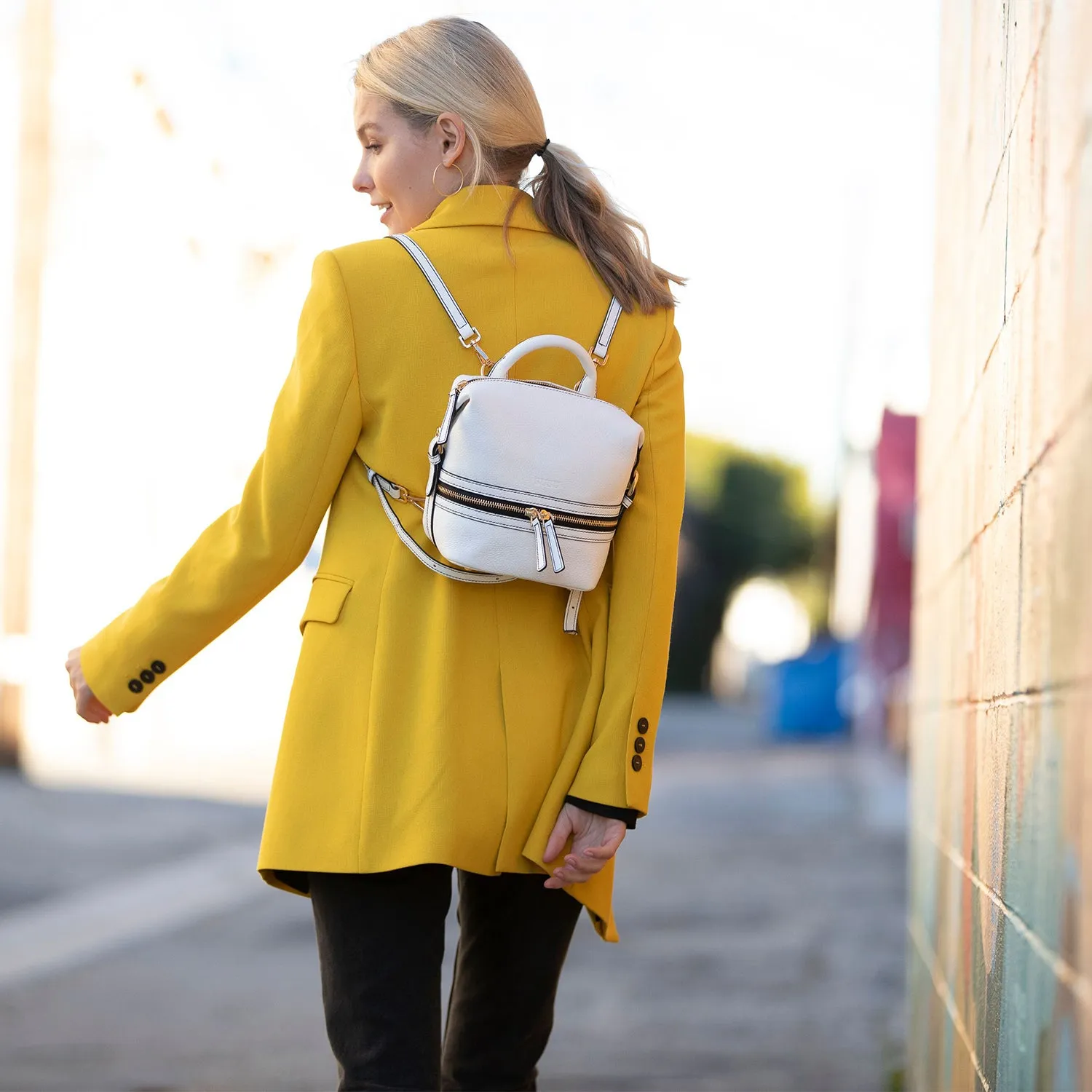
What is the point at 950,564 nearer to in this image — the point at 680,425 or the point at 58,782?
the point at 680,425

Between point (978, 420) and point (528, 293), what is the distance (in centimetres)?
83

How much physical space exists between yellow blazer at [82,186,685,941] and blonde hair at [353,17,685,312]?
0.16 ft

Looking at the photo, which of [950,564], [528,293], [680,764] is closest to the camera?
[528,293]

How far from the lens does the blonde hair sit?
2074 millimetres

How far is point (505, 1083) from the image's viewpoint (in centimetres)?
215

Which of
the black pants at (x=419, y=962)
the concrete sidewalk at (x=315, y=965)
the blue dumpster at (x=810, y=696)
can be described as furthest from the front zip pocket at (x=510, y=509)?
the blue dumpster at (x=810, y=696)

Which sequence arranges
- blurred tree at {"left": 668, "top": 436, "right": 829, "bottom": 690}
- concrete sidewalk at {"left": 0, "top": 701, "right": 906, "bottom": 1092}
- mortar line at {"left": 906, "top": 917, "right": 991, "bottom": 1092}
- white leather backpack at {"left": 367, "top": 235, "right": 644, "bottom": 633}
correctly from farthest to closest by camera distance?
1. blurred tree at {"left": 668, "top": 436, "right": 829, "bottom": 690}
2. concrete sidewalk at {"left": 0, "top": 701, "right": 906, "bottom": 1092}
3. mortar line at {"left": 906, "top": 917, "right": 991, "bottom": 1092}
4. white leather backpack at {"left": 367, "top": 235, "right": 644, "bottom": 633}

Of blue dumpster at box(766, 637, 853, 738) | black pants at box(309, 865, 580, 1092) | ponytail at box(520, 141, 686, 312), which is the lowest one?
blue dumpster at box(766, 637, 853, 738)

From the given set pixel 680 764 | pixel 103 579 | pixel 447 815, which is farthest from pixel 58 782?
pixel 447 815

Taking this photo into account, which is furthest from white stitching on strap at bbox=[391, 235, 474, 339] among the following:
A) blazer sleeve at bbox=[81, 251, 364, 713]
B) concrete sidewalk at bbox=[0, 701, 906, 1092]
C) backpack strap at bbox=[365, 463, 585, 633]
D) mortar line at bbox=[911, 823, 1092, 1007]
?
concrete sidewalk at bbox=[0, 701, 906, 1092]

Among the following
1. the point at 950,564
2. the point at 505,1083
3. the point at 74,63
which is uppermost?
the point at 74,63

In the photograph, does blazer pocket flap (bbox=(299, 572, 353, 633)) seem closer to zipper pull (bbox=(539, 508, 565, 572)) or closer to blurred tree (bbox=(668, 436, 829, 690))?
zipper pull (bbox=(539, 508, 565, 572))

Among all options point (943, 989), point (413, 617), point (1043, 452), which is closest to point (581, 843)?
point (413, 617)

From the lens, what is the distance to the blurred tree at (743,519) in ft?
145
